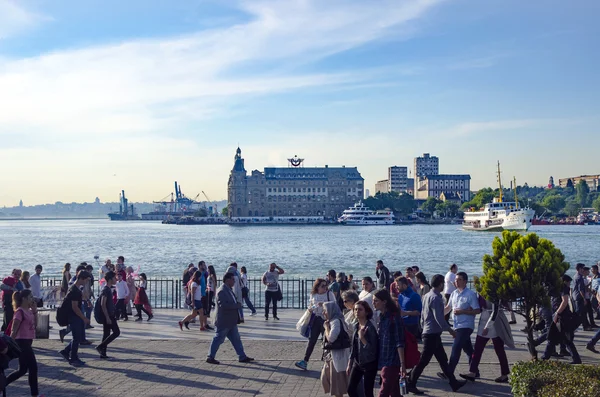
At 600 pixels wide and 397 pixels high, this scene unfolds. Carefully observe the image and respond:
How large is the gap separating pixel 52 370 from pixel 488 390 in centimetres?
756

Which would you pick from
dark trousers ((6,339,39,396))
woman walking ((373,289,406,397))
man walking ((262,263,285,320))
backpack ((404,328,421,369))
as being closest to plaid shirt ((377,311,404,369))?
woman walking ((373,289,406,397))

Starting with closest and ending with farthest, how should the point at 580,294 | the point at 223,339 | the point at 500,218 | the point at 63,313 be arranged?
the point at 63,313
the point at 223,339
the point at 580,294
the point at 500,218

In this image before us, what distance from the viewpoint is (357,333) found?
332 inches

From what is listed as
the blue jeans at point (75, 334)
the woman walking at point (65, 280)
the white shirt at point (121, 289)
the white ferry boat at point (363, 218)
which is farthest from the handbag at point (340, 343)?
the white ferry boat at point (363, 218)

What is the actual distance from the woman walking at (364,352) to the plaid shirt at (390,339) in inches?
4.8

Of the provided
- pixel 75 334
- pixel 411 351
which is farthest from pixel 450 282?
pixel 75 334

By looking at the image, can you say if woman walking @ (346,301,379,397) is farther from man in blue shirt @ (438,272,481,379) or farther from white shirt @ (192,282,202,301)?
white shirt @ (192,282,202,301)

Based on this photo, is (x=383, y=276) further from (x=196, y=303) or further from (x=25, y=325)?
(x=25, y=325)

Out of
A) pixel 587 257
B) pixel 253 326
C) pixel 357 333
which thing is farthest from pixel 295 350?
pixel 587 257

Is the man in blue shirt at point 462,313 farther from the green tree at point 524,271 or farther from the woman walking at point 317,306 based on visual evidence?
the woman walking at point 317,306

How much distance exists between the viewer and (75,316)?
1243 centimetres

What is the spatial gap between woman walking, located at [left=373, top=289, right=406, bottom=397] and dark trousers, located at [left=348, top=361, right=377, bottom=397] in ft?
0.53

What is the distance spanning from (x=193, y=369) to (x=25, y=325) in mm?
3174

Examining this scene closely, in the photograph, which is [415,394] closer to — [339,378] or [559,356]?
[339,378]
